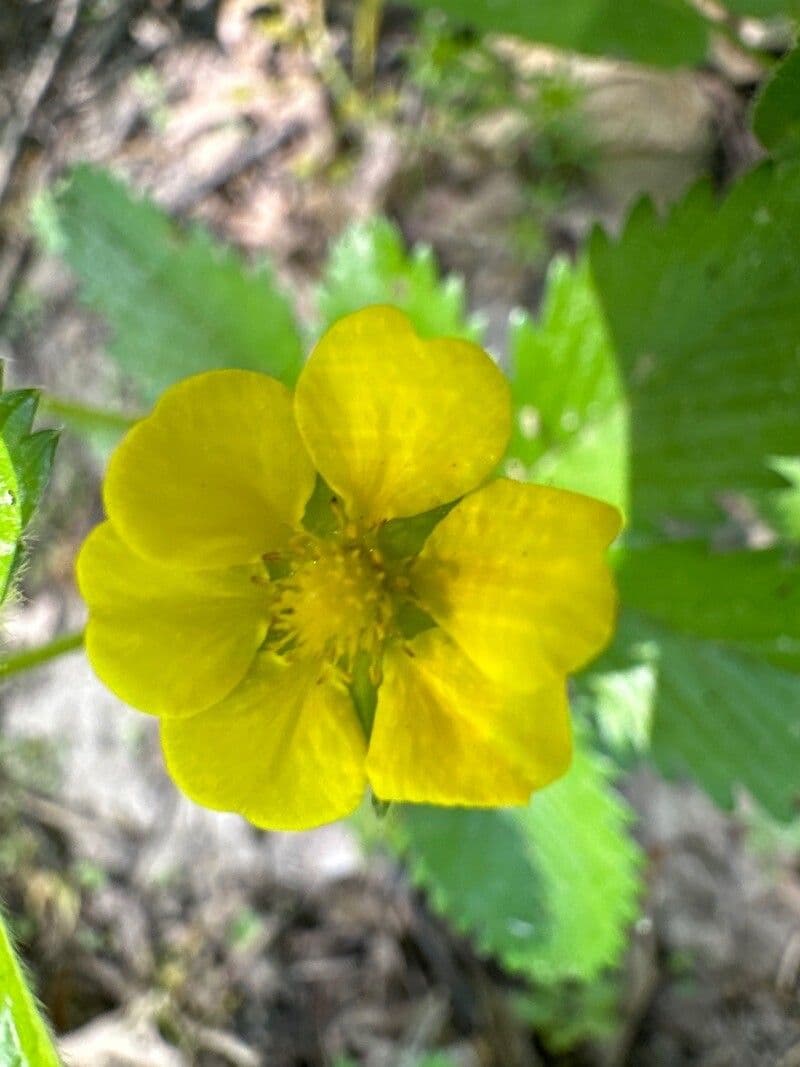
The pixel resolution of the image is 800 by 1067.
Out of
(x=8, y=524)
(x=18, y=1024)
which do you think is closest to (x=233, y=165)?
(x=8, y=524)

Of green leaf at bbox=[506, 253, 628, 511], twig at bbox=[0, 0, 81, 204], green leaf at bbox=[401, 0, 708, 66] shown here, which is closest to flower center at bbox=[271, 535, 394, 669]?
green leaf at bbox=[506, 253, 628, 511]

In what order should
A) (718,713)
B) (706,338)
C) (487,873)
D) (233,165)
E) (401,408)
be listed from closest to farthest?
1. (401,408)
2. (706,338)
3. (718,713)
4. (487,873)
5. (233,165)

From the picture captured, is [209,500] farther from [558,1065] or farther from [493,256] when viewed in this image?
[558,1065]

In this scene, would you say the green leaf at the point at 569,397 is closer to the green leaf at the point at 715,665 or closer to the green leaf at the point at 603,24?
the green leaf at the point at 715,665

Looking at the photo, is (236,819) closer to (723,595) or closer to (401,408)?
(723,595)

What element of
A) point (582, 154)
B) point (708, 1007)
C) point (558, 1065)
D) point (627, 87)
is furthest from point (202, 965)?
point (627, 87)
